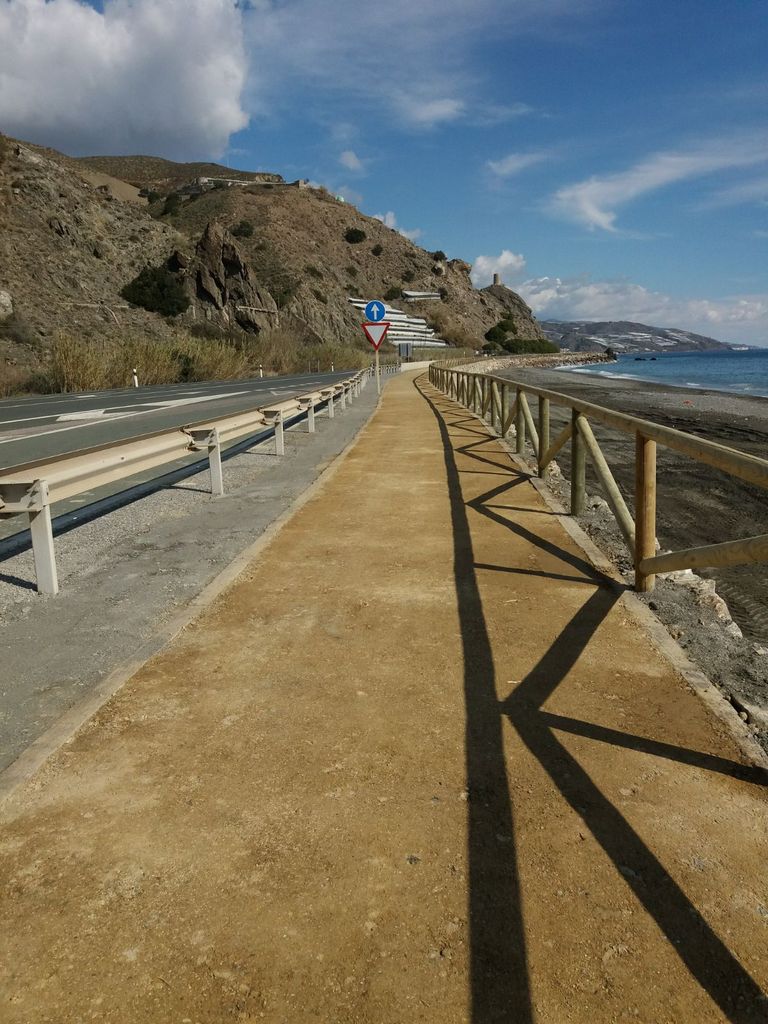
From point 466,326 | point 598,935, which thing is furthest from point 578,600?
point 466,326

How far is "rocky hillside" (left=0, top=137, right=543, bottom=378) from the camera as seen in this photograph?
49406 mm

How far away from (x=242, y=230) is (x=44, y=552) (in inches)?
4290

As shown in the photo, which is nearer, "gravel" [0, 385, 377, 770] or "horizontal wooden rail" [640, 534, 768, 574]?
"horizontal wooden rail" [640, 534, 768, 574]

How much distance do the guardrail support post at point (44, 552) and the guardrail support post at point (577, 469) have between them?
453 cm

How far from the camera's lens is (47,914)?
2195 mm

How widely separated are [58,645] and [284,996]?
2787 mm

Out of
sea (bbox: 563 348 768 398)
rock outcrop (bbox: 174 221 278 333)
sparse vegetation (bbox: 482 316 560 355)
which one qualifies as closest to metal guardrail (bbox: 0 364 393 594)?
sea (bbox: 563 348 768 398)

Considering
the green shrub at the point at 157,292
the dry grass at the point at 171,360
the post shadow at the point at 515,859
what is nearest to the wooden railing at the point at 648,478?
the post shadow at the point at 515,859

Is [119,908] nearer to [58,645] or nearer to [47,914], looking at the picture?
[47,914]

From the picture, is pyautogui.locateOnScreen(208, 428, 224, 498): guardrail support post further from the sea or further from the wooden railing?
the sea

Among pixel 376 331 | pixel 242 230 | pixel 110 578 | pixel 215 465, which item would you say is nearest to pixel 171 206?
A: pixel 242 230

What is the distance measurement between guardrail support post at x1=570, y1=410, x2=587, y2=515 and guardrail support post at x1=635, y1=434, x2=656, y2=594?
6.49 ft

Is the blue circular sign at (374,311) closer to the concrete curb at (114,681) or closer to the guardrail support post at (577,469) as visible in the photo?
the guardrail support post at (577,469)

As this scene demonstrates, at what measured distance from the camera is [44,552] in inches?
197
